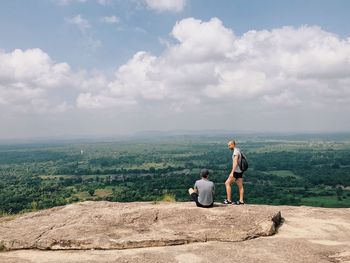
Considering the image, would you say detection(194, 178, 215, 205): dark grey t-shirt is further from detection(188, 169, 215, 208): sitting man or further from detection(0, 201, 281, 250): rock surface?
detection(0, 201, 281, 250): rock surface

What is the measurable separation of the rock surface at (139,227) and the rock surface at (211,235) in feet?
0.10

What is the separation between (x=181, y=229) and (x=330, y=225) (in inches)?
203

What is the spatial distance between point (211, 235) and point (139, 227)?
2.30 meters

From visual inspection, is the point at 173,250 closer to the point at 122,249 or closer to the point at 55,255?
the point at 122,249

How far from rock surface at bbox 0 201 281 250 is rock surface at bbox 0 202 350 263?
0.10ft

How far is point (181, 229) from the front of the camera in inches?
463

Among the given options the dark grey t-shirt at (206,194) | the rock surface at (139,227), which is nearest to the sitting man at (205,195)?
the dark grey t-shirt at (206,194)

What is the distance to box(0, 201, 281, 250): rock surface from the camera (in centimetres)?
1112

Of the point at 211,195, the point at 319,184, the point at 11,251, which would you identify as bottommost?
the point at 319,184

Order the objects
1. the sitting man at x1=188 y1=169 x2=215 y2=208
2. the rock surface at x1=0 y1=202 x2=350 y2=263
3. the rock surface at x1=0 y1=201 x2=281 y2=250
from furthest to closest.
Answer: the sitting man at x1=188 y1=169 x2=215 y2=208
the rock surface at x1=0 y1=201 x2=281 y2=250
the rock surface at x1=0 y1=202 x2=350 y2=263

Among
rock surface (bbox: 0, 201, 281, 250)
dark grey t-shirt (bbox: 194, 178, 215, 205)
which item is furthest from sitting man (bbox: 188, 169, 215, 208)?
rock surface (bbox: 0, 201, 281, 250)

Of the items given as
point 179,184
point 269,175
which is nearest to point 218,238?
point 179,184

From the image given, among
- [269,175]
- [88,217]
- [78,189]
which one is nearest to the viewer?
[88,217]

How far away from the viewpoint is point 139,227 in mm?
12055
